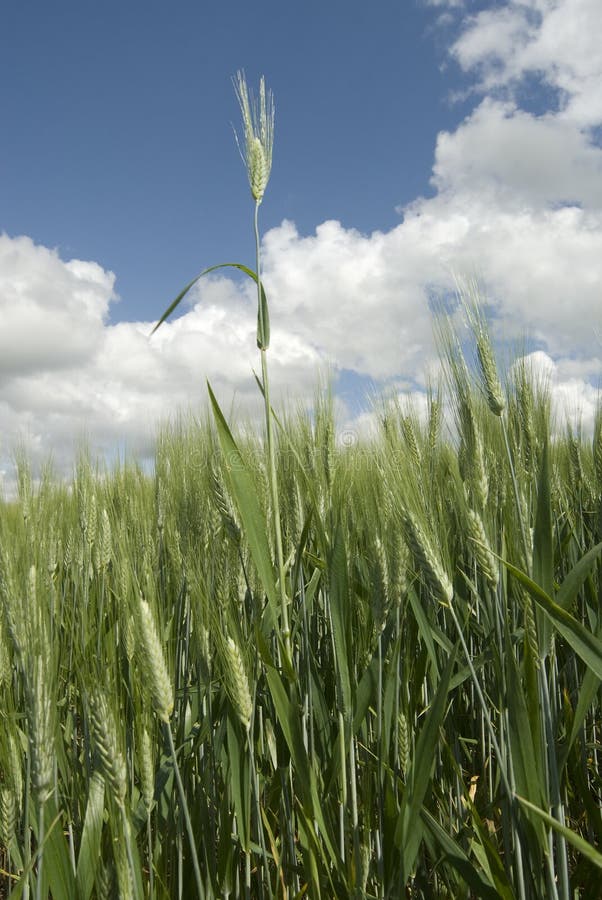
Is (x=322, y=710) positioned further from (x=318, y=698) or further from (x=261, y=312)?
(x=261, y=312)

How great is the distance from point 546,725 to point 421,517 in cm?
38

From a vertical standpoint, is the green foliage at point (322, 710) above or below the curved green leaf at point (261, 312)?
below

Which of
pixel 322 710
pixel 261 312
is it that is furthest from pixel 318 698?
pixel 261 312

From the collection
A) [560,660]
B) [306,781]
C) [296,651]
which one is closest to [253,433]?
[296,651]

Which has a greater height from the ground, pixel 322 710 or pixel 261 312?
pixel 261 312

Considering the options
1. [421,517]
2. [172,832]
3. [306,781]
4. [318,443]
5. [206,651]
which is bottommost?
[172,832]

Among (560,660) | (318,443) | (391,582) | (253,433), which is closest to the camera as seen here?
(391,582)

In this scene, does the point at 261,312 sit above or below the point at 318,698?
above

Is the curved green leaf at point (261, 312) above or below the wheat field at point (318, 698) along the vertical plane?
above

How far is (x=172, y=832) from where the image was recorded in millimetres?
1311

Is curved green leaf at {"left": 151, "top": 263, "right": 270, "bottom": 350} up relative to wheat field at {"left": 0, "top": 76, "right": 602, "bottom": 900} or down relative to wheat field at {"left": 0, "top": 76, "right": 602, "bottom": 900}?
up

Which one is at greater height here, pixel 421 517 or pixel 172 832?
pixel 421 517

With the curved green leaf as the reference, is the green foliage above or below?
below

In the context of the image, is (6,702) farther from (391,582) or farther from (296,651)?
(391,582)
